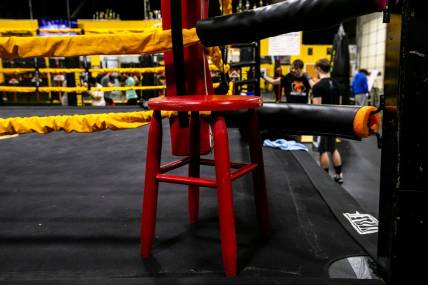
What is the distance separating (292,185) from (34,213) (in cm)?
126

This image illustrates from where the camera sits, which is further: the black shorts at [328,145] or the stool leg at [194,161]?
the black shorts at [328,145]

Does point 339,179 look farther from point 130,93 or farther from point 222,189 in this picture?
point 130,93

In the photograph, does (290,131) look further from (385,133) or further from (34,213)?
(34,213)

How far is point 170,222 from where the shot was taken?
1.45 meters

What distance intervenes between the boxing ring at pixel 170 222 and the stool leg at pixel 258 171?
72 mm

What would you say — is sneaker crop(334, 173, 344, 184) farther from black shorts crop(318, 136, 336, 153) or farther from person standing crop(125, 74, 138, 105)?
person standing crop(125, 74, 138, 105)

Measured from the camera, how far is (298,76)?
16.2ft

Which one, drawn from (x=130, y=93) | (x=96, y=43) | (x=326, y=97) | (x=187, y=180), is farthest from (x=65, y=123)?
(x=130, y=93)

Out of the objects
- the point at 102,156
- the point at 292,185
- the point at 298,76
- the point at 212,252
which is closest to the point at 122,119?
the point at 212,252

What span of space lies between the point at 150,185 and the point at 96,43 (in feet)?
1.72

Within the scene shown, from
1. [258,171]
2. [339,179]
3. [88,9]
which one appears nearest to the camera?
[258,171]

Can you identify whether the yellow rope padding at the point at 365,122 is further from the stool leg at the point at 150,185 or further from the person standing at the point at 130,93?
the person standing at the point at 130,93

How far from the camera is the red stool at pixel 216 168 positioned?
1.03 m

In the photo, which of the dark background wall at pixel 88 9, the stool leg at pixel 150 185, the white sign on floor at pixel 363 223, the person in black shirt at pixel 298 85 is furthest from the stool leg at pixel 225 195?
the dark background wall at pixel 88 9
